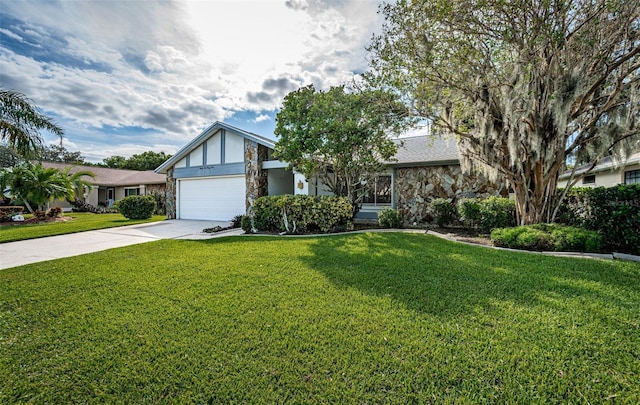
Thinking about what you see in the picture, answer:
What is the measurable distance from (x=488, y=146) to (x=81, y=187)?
2218 centimetres

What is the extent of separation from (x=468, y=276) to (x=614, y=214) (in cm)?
431

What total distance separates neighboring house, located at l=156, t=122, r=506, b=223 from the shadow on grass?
5066mm

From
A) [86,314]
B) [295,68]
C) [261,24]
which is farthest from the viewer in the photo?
[295,68]

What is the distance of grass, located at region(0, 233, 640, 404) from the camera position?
2.03 meters

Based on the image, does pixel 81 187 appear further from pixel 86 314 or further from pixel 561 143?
pixel 561 143

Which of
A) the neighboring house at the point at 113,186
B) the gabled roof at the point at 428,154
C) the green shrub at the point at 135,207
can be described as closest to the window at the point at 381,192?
the gabled roof at the point at 428,154

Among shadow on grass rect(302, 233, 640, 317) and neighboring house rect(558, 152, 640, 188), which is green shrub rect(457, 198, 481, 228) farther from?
neighboring house rect(558, 152, 640, 188)

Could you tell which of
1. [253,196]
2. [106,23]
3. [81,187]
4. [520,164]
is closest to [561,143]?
[520,164]

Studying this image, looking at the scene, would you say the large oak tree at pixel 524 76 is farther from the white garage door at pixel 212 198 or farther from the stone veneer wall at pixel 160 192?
the stone veneer wall at pixel 160 192

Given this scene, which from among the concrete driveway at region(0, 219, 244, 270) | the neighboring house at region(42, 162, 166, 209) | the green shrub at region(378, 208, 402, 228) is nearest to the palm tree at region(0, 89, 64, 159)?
the concrete driveway at region(0, 219, 244, 270)

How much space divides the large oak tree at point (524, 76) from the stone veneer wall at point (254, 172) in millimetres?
6750

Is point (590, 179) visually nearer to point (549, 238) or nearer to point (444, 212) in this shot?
point (444, 212)

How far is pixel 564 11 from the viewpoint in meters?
5.21

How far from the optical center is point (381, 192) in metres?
12.3
